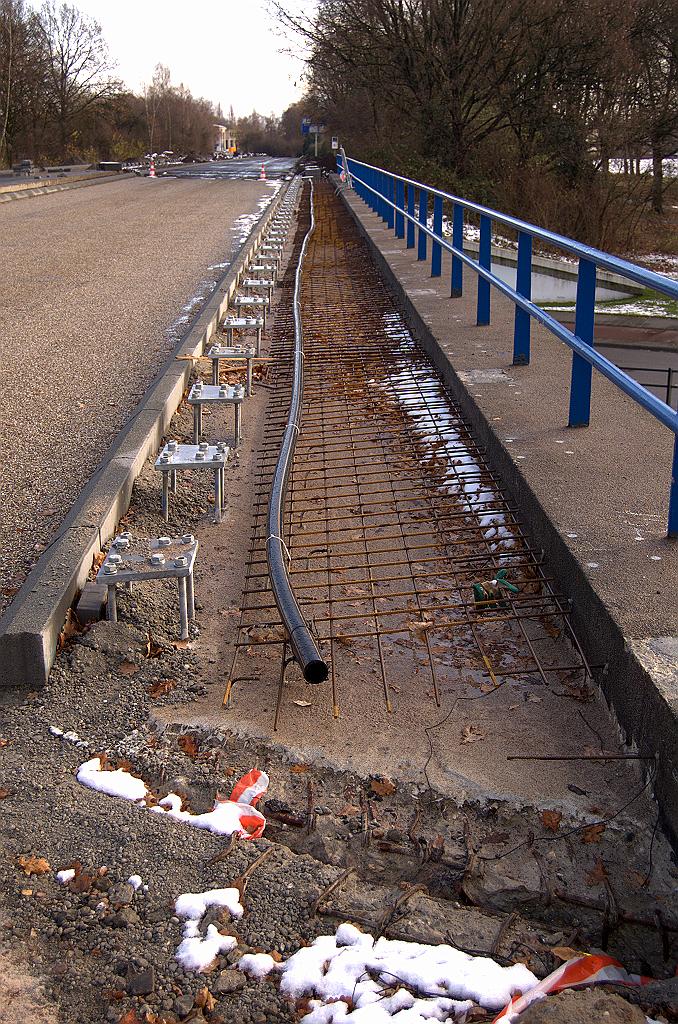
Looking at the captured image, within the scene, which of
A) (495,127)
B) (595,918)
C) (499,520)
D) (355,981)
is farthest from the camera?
(495,127)

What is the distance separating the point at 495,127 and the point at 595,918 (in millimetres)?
30803

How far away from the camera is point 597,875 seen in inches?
115

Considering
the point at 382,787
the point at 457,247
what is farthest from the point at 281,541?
the point at 457,247

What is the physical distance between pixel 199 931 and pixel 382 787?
→ 0.85 metres

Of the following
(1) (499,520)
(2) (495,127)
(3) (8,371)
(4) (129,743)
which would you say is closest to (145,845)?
(4) (129,743)

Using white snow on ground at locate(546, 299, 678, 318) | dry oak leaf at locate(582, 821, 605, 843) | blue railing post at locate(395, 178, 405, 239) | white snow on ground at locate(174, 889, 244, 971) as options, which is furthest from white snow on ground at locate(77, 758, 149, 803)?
white snow on ground at locate(546, 299, 678, 318)

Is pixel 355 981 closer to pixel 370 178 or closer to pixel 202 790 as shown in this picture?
pixel 202 790

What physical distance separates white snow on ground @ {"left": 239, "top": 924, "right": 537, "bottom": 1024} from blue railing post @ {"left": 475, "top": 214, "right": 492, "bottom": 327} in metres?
7.02

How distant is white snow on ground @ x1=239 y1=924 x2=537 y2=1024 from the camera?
7.84ft

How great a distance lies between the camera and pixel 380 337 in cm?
1035

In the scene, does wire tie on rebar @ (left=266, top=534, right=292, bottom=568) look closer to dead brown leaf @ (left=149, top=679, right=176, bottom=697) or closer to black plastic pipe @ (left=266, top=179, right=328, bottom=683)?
black plastic pipe @ (left=266, top=179, right=328, bottom=683)

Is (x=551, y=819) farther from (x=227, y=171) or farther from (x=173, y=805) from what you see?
(x=227, y=171)

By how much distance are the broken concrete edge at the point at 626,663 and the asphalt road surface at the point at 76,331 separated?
→ 2272 millimetres

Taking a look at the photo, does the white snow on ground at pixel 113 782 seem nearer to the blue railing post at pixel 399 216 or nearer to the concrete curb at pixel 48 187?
the blue railing post at pixel 399 216
